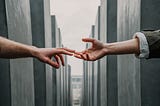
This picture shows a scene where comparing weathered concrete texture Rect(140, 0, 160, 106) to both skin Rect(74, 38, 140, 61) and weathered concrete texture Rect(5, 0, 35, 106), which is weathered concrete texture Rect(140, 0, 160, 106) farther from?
skin Rect(74, 38, 140, 61)

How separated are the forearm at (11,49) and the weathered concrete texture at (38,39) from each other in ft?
21.3

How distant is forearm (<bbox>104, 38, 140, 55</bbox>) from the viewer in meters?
2.70

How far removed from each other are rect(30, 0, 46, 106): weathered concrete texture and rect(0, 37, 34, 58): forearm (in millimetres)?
6496

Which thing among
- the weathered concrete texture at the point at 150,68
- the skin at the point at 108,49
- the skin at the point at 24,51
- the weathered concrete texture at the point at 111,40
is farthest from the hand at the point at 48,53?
the weathered concrete texture at the point at 111,40

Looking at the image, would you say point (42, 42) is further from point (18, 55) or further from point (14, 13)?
point (18, 55)

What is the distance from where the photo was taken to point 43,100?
9508mm

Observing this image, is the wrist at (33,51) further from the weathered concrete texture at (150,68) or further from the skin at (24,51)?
the weathered concrete texture at (150,68)

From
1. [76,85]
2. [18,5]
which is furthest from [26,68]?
[76,85]

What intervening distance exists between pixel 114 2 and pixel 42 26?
171 cm

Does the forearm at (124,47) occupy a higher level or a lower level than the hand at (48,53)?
higher

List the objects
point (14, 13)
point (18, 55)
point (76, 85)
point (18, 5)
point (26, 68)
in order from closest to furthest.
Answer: point (18, 55), point (14, 13), point (18, 5), point (26, 68), point (76, 85)

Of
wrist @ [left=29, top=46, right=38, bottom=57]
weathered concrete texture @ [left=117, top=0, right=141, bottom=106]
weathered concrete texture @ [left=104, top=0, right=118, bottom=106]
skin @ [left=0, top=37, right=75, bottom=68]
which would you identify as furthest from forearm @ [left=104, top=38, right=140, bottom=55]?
weathered concrete texture @ [left=104, top=0, right=118, bottom=106]

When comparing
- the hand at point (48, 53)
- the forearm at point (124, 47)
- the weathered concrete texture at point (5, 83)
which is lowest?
the weathered concrete texture at point (5, 83)

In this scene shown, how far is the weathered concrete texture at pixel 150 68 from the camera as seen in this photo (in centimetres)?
458
